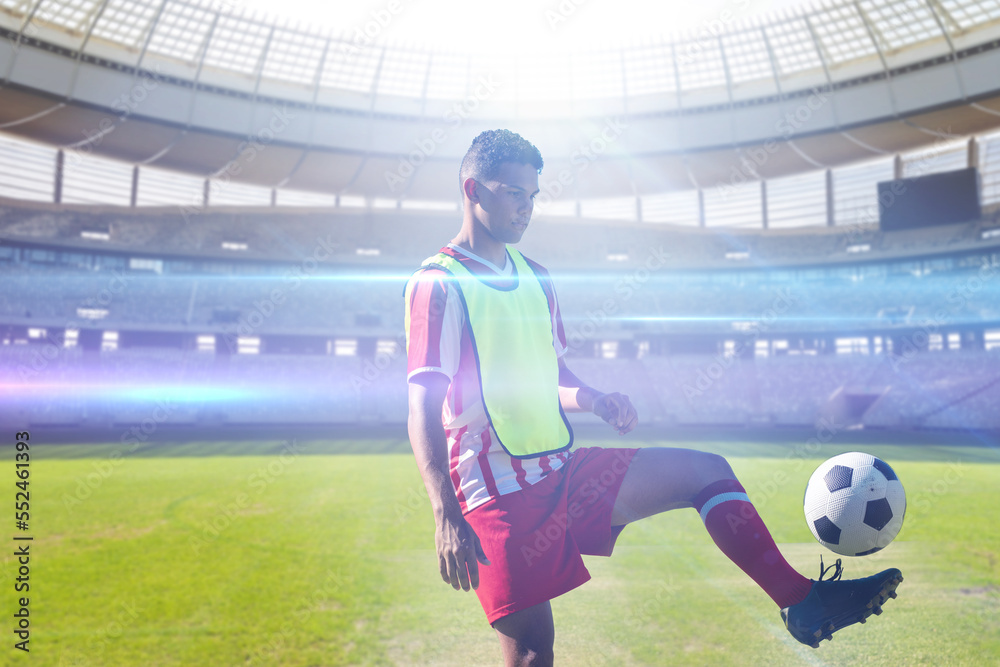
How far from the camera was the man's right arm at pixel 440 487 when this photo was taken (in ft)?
5.50

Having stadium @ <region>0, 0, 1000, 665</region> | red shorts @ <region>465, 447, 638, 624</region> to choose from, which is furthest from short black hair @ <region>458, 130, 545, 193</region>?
stadium @ <region>0, 0, 1000, 665</region>

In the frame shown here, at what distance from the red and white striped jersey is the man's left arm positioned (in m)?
0.27

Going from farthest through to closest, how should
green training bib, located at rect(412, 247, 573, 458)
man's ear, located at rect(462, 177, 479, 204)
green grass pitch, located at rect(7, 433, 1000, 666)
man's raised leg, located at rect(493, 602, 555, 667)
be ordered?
green grass pitch, located at rect(7, 433, 1000, 666) → man's ear, located at rect(462, 177, 479, 204) → green training bib, located at rect(412, 247, 573, 458) → man's raised leg, located at rect(493, 602, 555, 667)

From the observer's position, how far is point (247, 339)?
30.8 metres

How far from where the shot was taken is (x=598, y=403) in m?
2.13

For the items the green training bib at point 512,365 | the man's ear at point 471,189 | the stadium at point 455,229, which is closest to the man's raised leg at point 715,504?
the green training bib at point 512,365

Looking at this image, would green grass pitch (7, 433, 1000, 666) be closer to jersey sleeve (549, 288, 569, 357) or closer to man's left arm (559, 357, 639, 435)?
man's left arm (559, 357, 639, 435)

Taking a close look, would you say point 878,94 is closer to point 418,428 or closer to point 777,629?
point 777,629

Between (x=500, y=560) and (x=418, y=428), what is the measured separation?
0.53m

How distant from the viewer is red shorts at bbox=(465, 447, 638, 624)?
6.03ft

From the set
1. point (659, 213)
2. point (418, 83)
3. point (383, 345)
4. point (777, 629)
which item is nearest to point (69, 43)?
point (418, 83)

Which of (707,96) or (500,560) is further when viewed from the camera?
(707,96)

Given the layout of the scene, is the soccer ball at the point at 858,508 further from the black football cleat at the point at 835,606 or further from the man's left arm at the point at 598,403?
the man's left arm at the point at 598,403

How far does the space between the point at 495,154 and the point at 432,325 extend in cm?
69
